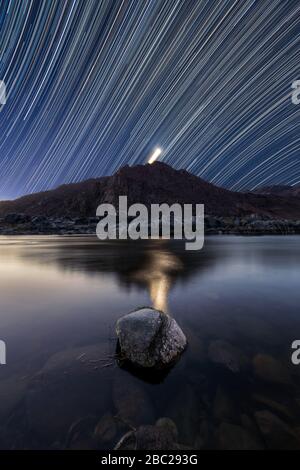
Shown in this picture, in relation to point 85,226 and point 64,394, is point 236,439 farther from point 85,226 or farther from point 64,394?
point 85,226

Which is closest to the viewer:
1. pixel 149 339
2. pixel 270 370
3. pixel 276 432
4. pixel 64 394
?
pixel 276 432

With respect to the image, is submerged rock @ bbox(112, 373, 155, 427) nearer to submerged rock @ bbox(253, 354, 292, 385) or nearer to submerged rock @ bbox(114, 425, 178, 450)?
submerged rock @ bbox(114, 425, 178, 450)

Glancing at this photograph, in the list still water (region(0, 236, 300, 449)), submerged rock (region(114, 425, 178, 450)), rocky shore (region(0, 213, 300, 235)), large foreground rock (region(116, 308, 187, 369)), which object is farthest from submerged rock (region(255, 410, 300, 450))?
rocky shore (region(0, 213, 300, 235))

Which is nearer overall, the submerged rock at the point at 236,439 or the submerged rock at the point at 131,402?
the submerged rock at the point at 236,439

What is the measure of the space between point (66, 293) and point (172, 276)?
21.7ft

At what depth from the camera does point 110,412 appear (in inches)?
137

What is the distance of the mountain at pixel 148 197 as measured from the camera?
131 metres

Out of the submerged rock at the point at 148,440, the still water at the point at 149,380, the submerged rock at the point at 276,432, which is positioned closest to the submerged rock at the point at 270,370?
the still water at the point at 149,380

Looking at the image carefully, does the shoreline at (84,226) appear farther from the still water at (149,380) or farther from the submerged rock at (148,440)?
the submerged rock at (148,440)

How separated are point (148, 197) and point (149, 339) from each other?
131202mm

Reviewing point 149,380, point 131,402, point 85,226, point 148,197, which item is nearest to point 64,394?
point 131,402

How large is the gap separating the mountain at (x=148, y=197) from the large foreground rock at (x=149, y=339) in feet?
404

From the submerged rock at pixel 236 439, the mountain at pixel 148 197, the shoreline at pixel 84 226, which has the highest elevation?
the mountain at pixel 148 197

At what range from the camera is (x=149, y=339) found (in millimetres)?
4418
